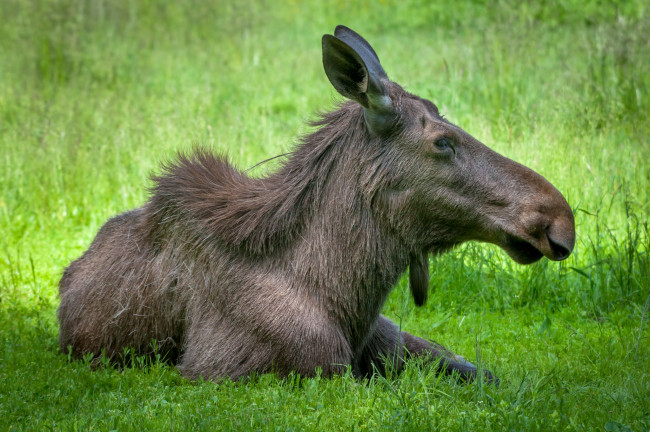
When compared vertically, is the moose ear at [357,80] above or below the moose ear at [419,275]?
above

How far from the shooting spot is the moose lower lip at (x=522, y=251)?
14.9 feet

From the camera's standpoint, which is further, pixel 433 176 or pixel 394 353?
pixel 394 353

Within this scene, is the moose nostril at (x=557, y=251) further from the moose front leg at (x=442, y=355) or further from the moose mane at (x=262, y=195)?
the moose mane at (x=262, y=195)

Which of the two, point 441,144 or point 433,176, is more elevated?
point 441,144

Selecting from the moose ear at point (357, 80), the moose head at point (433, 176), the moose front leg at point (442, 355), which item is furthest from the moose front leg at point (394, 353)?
the moose ear at point (357, 80)

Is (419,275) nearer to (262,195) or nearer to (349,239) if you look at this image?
(349,239)

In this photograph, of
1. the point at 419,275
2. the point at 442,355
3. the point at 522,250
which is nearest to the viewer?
the point at 522,250

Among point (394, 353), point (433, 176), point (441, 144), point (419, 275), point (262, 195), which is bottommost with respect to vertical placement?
point (394, 353)

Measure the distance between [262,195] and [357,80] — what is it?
903 millimetres

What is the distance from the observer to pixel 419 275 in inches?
191

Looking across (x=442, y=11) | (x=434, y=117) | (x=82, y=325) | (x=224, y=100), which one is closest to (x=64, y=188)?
(x=224, y=100)

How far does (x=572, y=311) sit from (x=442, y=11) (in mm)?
12442

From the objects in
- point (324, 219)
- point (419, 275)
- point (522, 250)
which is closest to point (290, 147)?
point (324, 219)

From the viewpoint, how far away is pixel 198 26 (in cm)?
1589
